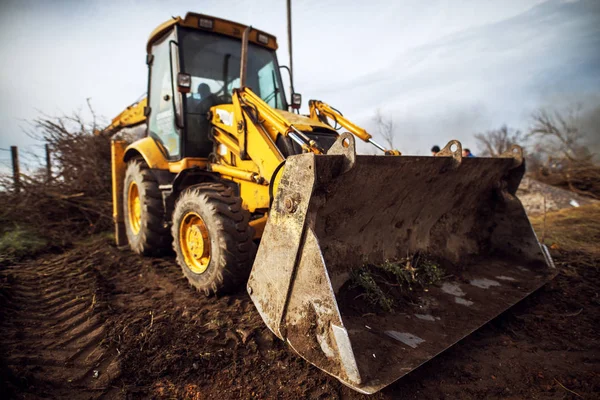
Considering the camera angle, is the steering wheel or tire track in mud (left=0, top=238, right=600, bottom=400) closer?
tire track in mud (left=0, top=238, right=600, bottom=400)

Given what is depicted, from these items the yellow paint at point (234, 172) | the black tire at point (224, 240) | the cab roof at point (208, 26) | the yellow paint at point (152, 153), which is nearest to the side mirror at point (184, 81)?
the cab roof at point (208, 26)

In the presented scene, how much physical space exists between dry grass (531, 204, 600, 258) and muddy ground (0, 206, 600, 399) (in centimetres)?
158

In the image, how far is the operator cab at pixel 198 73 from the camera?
4.30 metres

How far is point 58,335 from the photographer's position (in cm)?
283

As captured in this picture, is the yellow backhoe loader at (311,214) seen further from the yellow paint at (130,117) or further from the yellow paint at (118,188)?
the yellow paint at (130,117)

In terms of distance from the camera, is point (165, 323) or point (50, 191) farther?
point (50, 191)

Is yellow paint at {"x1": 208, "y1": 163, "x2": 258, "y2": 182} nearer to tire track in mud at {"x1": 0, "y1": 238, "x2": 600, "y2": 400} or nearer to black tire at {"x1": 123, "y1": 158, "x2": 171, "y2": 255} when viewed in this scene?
black tire at {"x1": 123, "y1": 158, "x2": 171, "y2": 255}

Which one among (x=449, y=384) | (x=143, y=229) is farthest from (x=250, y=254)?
(x=143, y=229)

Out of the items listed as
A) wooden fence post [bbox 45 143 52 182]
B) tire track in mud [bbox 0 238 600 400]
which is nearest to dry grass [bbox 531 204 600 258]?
tire track in mud [bbox 0 238 600 400]

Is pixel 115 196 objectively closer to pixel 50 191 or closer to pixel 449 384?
pixel 50 191

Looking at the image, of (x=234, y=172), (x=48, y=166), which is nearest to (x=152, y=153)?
(x=234, y=172)

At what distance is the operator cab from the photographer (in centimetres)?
430

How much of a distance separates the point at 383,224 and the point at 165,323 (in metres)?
2.02

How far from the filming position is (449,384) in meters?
2.11
